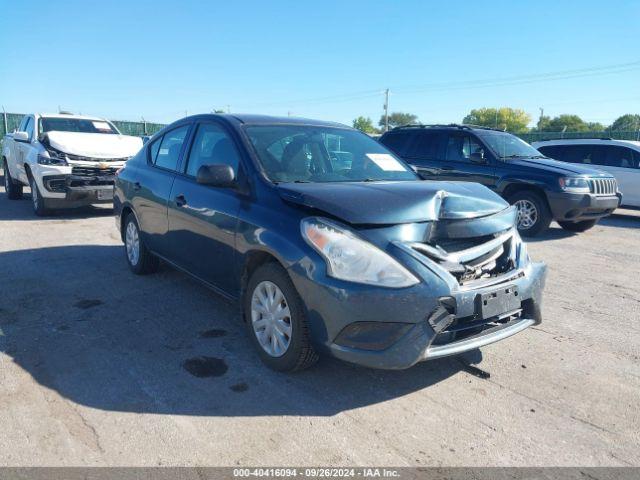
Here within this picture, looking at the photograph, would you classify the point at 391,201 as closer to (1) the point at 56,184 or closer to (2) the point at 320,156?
(2) the point at 320,156

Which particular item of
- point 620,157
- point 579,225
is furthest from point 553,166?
point 620,157

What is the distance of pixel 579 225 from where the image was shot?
9.45 metres

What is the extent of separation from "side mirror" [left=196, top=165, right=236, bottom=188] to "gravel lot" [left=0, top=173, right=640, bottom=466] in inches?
48.5

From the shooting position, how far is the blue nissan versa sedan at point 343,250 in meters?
2.84

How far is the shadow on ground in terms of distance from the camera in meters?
3.09

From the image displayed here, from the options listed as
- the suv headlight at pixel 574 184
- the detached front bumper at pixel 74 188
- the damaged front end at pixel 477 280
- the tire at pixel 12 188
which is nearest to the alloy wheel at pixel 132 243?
the damaged front end at pixel 477 280

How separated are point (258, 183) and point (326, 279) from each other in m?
1.04

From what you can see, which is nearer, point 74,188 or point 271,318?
point 271,318

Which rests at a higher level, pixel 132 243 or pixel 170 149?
pixel 170 149

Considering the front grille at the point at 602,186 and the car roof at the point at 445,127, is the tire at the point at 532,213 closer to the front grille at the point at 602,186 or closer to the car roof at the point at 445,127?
the front grille at the point at 602,186

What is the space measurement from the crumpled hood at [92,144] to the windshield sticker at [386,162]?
22.1 feet

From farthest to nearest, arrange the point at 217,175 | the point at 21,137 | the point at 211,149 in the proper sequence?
the point at 21,137 → the point at 211,149 → the point at 217,175

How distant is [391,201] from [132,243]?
12.0ft

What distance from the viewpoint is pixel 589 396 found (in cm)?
323
